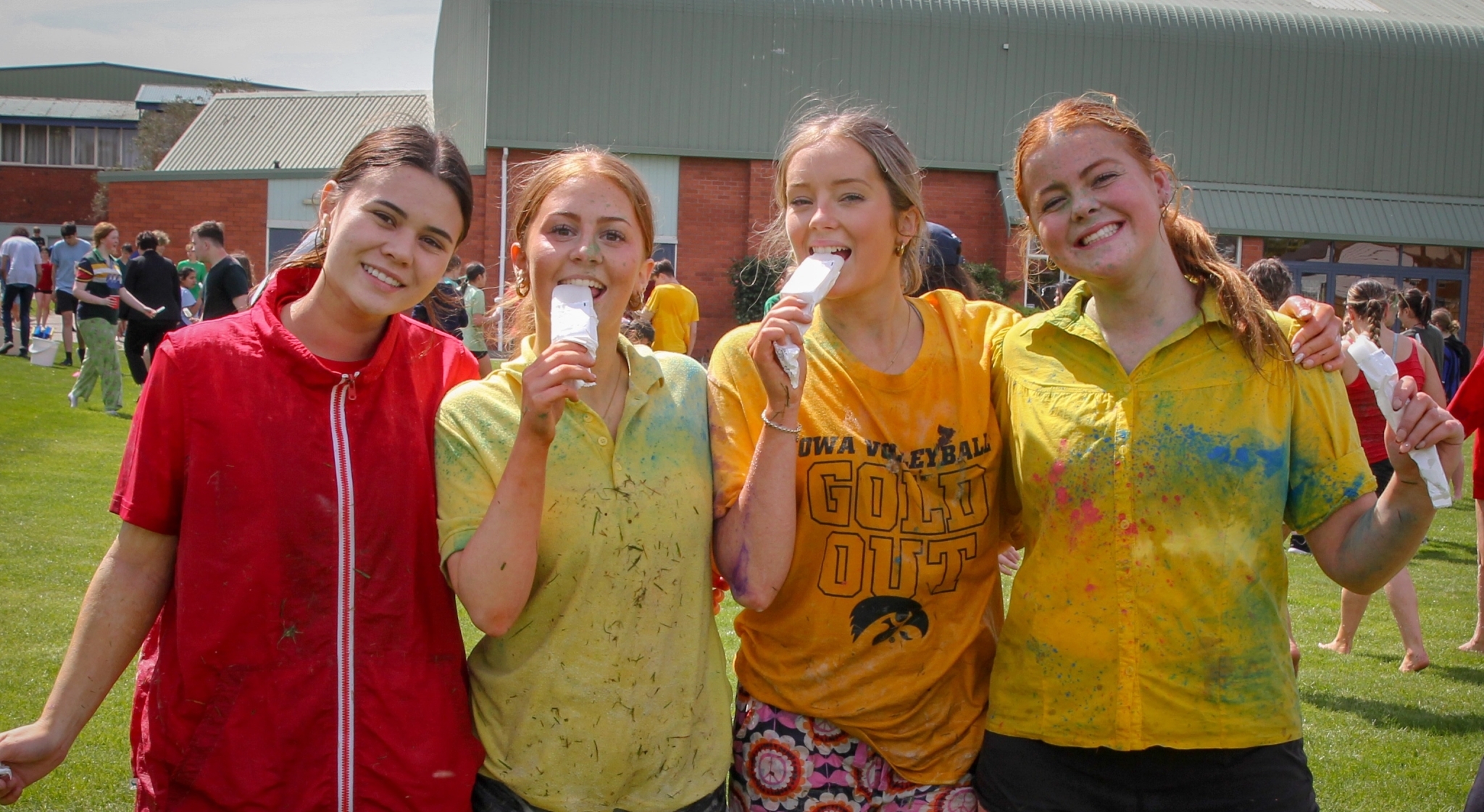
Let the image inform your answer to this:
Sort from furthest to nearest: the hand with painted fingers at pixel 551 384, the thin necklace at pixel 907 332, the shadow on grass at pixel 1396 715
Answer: the shadow on grass at pixel 1396 715 < the thin necklace at pixel 907 332 < the hand with painted fingers at pixel 551 384

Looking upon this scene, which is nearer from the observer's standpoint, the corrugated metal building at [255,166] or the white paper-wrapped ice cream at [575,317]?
the white paper-wrapped ice cream at [575,317]

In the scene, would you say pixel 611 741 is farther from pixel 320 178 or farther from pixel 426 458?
pixel 320 178

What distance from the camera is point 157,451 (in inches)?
87.5

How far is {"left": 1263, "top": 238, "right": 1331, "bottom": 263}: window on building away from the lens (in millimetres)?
27031

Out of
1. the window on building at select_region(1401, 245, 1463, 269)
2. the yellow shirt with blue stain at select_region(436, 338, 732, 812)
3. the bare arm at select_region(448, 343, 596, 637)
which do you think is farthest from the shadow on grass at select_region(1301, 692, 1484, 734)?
the window on building at select_region(1401, 245, 1463, 269)

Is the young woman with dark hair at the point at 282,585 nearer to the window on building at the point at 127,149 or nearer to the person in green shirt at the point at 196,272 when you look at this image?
the person in green shirt at the point at 196,272

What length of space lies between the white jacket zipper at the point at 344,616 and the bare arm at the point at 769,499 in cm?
78

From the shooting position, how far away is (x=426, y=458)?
8.02 ft

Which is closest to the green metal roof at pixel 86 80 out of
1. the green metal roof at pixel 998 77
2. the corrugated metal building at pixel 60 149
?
the corrugated metal building at pixel 60 149

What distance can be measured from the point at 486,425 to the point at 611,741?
0.71 m

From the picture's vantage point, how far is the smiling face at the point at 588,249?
246 cm

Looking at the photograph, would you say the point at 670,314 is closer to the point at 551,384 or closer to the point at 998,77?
the point at 551,384

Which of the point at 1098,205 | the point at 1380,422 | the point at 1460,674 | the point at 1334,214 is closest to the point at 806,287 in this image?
the point at 1098,205

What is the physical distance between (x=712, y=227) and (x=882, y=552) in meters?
24.4
